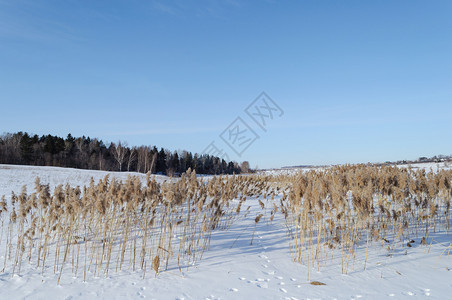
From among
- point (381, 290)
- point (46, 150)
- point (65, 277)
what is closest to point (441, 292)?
point (381, 290)

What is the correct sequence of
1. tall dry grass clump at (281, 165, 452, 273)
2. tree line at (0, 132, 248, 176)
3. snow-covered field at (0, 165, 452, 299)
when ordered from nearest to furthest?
1. snow-covered field at (0, 165, 452, 299)
2. tall dry grass clump at (281, 165, 452, 273)
3. tree line at (0, 132, 248, 176)

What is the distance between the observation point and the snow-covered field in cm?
343

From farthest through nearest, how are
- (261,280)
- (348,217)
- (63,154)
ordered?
(63,154) → (348,217) → (261,280)

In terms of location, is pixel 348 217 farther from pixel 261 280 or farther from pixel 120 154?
pixel 120 154

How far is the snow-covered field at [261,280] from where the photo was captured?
11.3ft

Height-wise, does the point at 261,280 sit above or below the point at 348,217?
below

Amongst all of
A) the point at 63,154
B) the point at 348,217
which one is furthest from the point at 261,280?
the point at 63,154

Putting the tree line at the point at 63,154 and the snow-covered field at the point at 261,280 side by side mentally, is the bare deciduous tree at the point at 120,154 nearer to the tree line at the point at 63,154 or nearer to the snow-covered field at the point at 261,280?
the tree line at the point at 63,154

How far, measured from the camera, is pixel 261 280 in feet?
12.7

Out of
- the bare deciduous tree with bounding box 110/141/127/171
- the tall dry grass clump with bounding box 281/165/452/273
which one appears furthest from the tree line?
the tall dry grass clump with bounding box 281/165/452/273

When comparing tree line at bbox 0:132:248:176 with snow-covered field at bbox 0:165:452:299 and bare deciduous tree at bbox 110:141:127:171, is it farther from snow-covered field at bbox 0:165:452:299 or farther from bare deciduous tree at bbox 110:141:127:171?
snow-covered field at bbox 0:165:452:299

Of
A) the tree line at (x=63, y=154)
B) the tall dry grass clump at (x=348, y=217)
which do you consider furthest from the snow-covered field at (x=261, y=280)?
the tree line at (x=63, y=154)

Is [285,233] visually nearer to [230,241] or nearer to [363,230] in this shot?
[230,241]

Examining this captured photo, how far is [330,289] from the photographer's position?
11.7 ft
